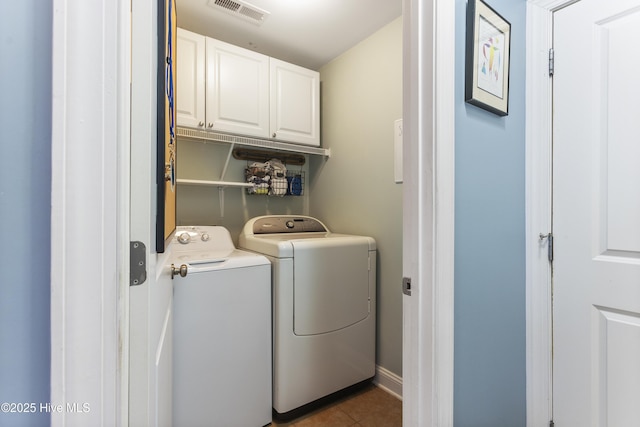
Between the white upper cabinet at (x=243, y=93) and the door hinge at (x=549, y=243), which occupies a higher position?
the white upper cabinet at (x=243, y=93)

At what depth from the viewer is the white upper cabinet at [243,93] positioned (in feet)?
6.16

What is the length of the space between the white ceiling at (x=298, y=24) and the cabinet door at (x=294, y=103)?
173mm

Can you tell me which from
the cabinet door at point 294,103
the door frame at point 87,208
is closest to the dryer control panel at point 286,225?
the cabinet door at point 294,103

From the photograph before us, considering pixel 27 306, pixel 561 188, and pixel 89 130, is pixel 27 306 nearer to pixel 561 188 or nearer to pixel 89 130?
pixel 89 130

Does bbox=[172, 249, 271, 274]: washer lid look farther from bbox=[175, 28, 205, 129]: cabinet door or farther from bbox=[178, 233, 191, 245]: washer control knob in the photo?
bbox=[175, 28, 205, 129]: cabinet door

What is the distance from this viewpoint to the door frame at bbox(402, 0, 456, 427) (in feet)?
2.92

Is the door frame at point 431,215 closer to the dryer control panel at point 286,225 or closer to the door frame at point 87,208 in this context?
the door frame at point 87,208

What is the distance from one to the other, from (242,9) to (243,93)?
495 mm

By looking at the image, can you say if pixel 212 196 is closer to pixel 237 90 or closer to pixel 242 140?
pixel 242 140

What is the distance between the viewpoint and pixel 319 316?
1.75 m

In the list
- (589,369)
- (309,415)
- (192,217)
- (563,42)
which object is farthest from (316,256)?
(563,42)

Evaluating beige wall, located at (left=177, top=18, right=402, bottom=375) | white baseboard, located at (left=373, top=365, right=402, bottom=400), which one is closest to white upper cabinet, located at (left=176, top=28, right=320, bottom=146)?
beige wall, located at (left=177, top=18, right=402, bottom=375)

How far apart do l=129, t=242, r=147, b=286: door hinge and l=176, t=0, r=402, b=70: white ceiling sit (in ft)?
5.97

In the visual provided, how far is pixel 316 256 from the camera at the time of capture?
1.74m
